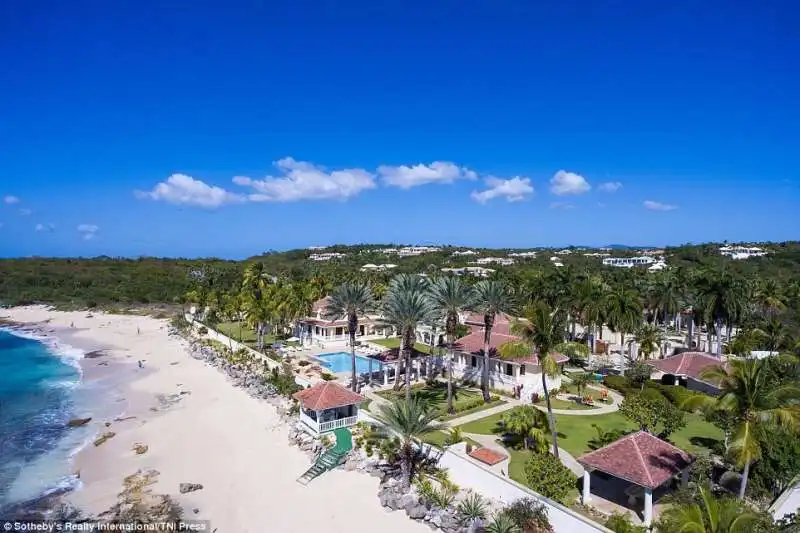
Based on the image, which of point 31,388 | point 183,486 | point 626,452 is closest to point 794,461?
point 626,452

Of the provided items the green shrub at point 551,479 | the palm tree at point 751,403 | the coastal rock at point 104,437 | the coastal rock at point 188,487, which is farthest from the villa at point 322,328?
the palm tree at point 751,403

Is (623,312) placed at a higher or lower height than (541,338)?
lower

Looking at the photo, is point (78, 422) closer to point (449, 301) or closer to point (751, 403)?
point (449, 301)

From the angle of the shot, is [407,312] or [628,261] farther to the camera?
[628,261]

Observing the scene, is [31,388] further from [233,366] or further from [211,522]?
[211,522]

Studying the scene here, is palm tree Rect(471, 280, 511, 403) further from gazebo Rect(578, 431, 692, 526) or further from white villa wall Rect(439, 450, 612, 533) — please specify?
gazebo Rect(578, 431, 692, 526)

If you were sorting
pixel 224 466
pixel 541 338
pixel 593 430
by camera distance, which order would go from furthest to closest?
pixel 593 430 → pixel 224 466 → pixel 541 338

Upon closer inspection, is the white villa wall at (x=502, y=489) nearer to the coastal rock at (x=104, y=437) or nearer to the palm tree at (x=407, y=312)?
the palm tree at (x=407, y=312)

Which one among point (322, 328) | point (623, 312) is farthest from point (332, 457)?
point (322, 328)
